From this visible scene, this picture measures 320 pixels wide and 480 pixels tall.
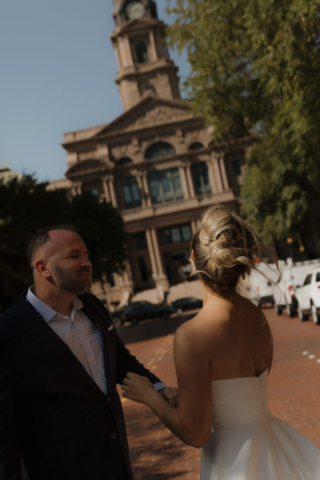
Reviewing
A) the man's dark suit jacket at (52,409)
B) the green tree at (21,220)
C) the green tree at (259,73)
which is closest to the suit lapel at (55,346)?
the man's dark suit jacket at (52,409)

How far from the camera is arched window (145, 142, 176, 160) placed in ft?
207

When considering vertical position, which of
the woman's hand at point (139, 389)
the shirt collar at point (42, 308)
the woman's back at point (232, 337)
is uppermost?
the shirt collar at point (42, 308)

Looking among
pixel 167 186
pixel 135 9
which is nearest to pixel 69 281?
pixel 167 186

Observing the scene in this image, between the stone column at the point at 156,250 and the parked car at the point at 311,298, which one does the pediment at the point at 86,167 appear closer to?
the stone column at the point at 156,250

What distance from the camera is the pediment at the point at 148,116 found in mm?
62062

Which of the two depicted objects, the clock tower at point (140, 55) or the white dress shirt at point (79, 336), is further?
the clock tower at point (140, 55)

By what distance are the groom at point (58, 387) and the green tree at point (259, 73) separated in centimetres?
1219

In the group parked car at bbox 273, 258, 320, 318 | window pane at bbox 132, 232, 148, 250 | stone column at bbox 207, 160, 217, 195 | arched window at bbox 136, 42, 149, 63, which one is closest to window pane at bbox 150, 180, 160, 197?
window pane at bbox 132, 232, 148, 250

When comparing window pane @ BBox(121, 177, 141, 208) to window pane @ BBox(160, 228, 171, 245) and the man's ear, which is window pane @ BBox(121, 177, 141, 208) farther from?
the man's ear

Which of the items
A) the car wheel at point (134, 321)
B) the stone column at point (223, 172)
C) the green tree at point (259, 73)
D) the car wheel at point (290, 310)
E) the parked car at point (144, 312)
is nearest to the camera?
the green tree at point (259, 73)

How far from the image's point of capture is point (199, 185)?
62906 millimetres

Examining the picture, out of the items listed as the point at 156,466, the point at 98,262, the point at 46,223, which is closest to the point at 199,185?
the point at 98,262

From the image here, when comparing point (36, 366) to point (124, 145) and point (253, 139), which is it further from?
point (124, 145)

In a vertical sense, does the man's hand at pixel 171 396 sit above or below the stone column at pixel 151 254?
above
